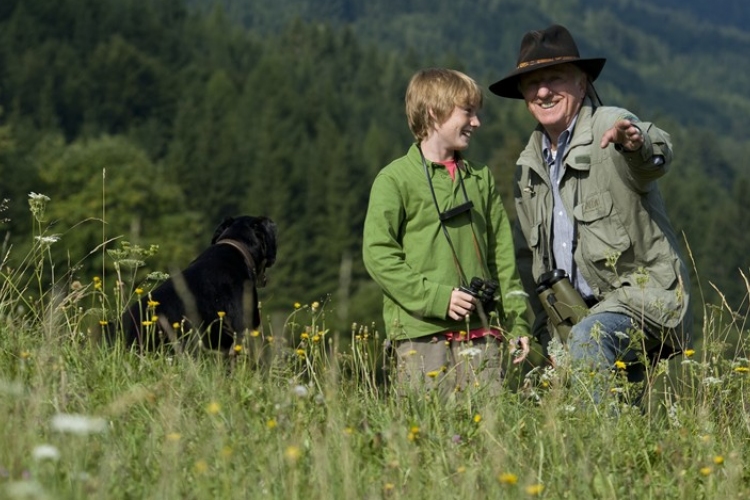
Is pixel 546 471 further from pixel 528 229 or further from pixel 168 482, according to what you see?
pixel 528 229

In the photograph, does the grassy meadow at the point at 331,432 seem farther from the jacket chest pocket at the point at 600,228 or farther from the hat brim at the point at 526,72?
the hat brim at the point at 526,72

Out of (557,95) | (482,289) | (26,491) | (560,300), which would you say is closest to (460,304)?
(482,289)

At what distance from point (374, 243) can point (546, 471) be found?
199cm

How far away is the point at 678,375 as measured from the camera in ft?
17.0

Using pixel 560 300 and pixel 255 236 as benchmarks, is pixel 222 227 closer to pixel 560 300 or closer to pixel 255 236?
pixel 255 236

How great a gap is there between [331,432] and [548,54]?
100 inches

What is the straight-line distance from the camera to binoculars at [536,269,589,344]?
5.77 m

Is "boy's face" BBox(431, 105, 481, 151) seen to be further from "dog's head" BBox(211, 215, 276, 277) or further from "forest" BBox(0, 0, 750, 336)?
"forest" BBox(0, 0, 750, 336)

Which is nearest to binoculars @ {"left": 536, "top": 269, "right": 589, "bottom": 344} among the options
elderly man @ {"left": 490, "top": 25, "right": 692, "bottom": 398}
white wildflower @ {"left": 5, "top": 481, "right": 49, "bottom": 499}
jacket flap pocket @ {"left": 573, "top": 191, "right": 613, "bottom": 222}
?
elderly man @ {"left": 490, "top": 25, "right": 692, "bottom": 398}

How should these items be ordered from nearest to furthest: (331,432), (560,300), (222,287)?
1. (331,432)
2. (560,300)
3. (222,287)

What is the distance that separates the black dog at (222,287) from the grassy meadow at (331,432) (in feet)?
4.34

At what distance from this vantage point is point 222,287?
6.80 m

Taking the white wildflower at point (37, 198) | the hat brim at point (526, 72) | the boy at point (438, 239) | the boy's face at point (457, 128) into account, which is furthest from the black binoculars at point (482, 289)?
the white wildflower at point (37, 198)

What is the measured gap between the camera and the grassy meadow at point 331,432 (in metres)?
3.41
